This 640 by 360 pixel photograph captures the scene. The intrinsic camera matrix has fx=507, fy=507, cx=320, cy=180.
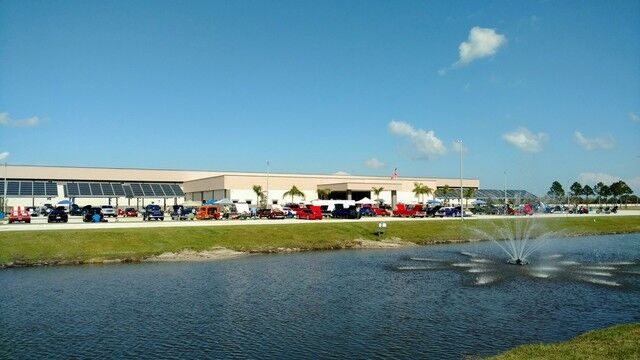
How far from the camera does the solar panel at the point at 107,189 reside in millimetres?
126150

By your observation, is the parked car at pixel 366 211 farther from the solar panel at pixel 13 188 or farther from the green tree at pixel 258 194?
the solar panel at pixel 13 188

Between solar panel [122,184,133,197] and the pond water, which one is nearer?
the pond water

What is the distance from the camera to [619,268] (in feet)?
124

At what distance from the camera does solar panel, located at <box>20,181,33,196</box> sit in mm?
117438

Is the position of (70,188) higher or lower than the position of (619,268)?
higher

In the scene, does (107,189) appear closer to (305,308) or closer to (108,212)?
(108,212)

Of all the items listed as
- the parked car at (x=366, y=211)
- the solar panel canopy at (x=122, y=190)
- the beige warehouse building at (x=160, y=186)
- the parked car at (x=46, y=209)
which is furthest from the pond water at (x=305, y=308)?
the solar panel canopy at (x=122, y=190)

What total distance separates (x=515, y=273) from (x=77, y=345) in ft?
93.6

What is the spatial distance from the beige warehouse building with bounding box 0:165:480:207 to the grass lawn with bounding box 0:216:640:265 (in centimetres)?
5670

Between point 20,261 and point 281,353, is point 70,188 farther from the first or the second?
point 281,353

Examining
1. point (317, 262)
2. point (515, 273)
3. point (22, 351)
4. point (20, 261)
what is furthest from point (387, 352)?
point (20, 261)

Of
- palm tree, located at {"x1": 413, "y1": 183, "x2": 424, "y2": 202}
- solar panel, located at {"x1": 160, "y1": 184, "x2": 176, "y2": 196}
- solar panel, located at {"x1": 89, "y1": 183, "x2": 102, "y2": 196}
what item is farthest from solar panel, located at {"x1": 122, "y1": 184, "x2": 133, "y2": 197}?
palm tree, located at {"x1": 413, "y1": 183, "x2": 424, "y2": 202}

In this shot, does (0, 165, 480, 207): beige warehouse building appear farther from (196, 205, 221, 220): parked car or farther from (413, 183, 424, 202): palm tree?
(196, 205, 221, 220): parked car

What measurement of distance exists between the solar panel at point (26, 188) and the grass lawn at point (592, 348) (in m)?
125
